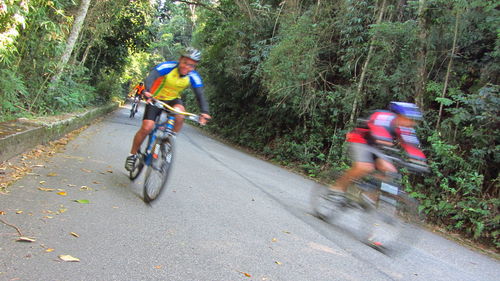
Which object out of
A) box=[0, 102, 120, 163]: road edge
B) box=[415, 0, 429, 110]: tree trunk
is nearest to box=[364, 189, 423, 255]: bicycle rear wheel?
box=[0, 102, 120, 163]: road edge

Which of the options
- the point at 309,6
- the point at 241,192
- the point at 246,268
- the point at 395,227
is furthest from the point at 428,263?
the point at 309,6

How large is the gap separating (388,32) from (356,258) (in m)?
7.72

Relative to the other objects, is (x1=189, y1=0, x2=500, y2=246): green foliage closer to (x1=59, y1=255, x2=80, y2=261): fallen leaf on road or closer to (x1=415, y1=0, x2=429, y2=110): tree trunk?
(x1=415, y1=0, x2=429, y2=110): tree trunk

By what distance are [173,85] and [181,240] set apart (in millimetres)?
2401

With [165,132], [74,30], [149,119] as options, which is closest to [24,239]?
[165,132]

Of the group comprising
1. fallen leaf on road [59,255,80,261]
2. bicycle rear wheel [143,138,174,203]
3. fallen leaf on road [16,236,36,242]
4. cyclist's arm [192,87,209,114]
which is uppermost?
cyclist's arm [192,87,209,114]

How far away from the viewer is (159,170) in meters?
5.07

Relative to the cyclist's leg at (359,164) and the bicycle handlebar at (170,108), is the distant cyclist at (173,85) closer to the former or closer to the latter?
the bicycle handlebar at (170,108)

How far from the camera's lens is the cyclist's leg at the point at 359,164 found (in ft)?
16.3

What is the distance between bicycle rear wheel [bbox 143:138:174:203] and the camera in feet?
16.6

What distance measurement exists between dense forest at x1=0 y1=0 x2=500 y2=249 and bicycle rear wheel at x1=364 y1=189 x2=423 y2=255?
1371 mm

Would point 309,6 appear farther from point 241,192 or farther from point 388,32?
point 241,192

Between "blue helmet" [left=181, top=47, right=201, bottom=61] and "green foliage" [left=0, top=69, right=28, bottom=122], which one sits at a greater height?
"blue helmet" [left=181, top=47, right=201, bottom=61]

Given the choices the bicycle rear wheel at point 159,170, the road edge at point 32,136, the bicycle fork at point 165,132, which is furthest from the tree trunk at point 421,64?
the road edge at point 32,136
